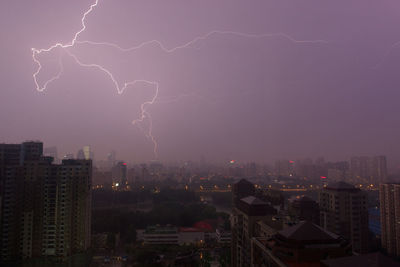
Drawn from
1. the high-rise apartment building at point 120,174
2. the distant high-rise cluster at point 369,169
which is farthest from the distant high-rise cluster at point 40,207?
the high-rise apartment building at point 120,174

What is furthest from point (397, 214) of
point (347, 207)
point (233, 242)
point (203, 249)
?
point (203, 249)

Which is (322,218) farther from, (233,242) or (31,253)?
(31,253)

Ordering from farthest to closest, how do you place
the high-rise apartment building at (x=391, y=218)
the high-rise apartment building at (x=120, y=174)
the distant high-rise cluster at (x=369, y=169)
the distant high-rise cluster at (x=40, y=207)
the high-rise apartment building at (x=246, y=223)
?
the high-rise apartment building at (x=120, y=174) < the distant high-rise cluster at (x=369, y=169) < the high-rise apartment building at (x=391, y=218) < the distant high-rise cluster at (x=40, y=207) < the high-rise apartment building at (x=246, y=223)

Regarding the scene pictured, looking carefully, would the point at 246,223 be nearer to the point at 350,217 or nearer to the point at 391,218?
the point at 350,217

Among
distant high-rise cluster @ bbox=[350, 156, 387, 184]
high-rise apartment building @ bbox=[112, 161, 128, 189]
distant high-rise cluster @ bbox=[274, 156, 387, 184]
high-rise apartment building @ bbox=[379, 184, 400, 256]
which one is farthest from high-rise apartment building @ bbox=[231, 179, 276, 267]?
high-rise apartment building @ bbox=[112, 161, 128, 189]

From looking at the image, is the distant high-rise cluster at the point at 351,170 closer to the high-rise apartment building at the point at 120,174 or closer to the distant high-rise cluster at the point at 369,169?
the distant high-rise cluster at the point at 369,169

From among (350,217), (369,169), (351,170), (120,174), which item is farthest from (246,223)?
(120,174)

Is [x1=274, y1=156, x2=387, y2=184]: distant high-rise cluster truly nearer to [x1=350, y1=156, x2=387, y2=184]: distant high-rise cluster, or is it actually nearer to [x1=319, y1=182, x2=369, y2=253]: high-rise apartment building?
[x1=350, y1=156, x2=387, y2=184]: distant high-rise cluster
